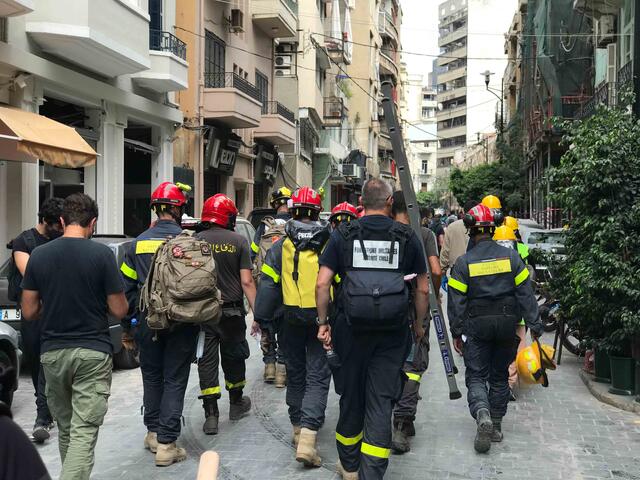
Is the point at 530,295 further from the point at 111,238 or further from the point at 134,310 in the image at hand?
the point at 111,238

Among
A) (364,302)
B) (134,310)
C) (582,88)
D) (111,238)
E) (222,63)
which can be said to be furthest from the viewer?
(582,88)

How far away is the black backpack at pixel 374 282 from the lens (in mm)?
4555

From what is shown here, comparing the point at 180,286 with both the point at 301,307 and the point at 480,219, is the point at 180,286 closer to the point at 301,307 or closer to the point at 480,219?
the point at 301,307

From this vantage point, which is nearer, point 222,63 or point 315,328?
point 315,328

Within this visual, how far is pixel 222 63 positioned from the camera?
2180 centimetres

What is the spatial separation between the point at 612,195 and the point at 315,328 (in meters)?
3.96

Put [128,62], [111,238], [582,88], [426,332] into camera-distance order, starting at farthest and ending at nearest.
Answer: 1. [582,88]
2. [128,62]
3. [111,238]
4. [426,332]

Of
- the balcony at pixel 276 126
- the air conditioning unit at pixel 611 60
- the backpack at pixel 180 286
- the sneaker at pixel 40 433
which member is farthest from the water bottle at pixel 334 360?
the balcony at pixel 276 126

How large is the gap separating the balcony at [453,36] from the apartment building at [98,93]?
82.5 metres

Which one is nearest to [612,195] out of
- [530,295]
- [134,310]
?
[530,295]

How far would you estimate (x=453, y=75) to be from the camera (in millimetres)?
97812

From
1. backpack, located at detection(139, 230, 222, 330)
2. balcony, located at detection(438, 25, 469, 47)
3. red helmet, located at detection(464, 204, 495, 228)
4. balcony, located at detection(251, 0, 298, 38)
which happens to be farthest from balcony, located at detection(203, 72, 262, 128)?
balcony, located at detection(438, 25, 469, 47)

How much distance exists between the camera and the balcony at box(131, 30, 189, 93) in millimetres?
16109

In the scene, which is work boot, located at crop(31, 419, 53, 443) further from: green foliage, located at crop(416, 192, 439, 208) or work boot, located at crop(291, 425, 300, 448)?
green foliage, located at crop(416, 192, 439, 208)
